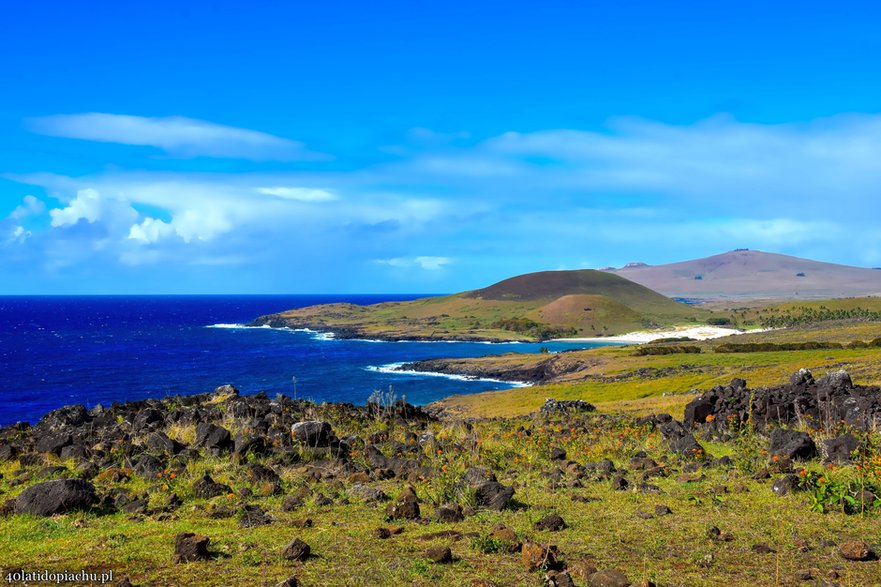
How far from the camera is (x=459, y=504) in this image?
468 inches

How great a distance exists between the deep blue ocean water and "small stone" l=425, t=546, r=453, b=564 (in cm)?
4949

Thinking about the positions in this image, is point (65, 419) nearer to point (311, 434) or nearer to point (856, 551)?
point (311, 434)

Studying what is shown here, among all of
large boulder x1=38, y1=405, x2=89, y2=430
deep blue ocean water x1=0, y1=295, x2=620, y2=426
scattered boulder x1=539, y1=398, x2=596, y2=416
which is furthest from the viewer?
deep blue ocean water x1=0, y1=295, x2=620, y2=426

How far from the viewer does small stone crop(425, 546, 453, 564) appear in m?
8.66

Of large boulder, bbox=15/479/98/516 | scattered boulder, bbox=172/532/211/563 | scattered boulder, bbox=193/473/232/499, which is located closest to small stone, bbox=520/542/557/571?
scattered boulder, bbox=172/532/211/563

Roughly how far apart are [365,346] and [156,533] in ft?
466

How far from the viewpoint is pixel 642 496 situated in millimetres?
12617

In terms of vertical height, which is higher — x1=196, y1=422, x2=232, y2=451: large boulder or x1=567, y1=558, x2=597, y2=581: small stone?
x1=567, y1=558, x2=597, y2=581: small stone

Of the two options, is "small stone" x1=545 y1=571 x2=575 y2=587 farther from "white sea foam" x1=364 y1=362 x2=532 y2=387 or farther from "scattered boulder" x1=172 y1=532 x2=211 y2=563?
"white sea foam" x1=364 y1=362 x2=532 y2=387

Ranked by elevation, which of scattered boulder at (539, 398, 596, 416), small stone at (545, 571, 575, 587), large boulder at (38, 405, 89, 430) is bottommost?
scattered boulder at (539, 398, 596, 416)

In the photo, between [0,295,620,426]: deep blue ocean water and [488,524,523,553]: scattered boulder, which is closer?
[488,524,523,553]: scattered boulder

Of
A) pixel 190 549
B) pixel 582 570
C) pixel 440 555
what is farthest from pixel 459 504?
pixel 190 549

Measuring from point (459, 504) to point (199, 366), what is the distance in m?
102

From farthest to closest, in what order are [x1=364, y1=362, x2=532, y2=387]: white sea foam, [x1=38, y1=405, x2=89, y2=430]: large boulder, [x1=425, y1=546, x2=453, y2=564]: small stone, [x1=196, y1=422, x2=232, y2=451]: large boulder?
[x1=364, y1=362, x2=532, y2=387]: white sea foam < [x1=38, y1=405, x2=89, y2=430]: large boulder < [x1=196, y1=422, x2=232, y2=451]: large boulder < [x1=425, y1=546, x2=453, y2=564]: small stone
